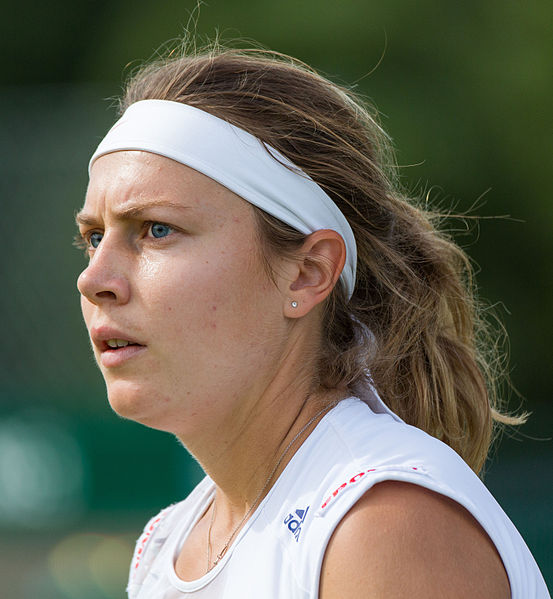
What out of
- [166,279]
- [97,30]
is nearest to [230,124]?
[166,279]

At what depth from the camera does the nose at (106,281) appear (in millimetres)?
2055

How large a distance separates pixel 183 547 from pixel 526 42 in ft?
30.1

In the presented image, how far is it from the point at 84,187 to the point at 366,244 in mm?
4953

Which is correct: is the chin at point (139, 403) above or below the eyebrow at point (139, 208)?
below

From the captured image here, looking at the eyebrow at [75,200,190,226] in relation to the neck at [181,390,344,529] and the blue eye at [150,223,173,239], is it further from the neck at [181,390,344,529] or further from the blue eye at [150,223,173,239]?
the neck at [181,390,344,529]

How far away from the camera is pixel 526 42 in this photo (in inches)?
411

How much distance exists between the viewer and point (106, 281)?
6.77 feet

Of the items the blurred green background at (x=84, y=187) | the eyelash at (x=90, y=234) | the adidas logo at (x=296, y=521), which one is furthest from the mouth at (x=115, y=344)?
the blurred green background at (x=84, y=187)

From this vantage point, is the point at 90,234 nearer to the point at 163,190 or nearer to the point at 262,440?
the point at 163,190

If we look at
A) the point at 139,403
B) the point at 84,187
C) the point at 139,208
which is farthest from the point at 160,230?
the point at 84,187

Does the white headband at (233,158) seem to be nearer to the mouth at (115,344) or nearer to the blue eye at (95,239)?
the blue eye at (95,239)

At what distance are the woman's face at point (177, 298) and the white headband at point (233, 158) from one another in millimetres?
31

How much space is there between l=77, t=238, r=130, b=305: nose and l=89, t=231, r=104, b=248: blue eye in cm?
16

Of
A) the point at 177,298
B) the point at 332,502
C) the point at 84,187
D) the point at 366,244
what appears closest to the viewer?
the point at 332,502
